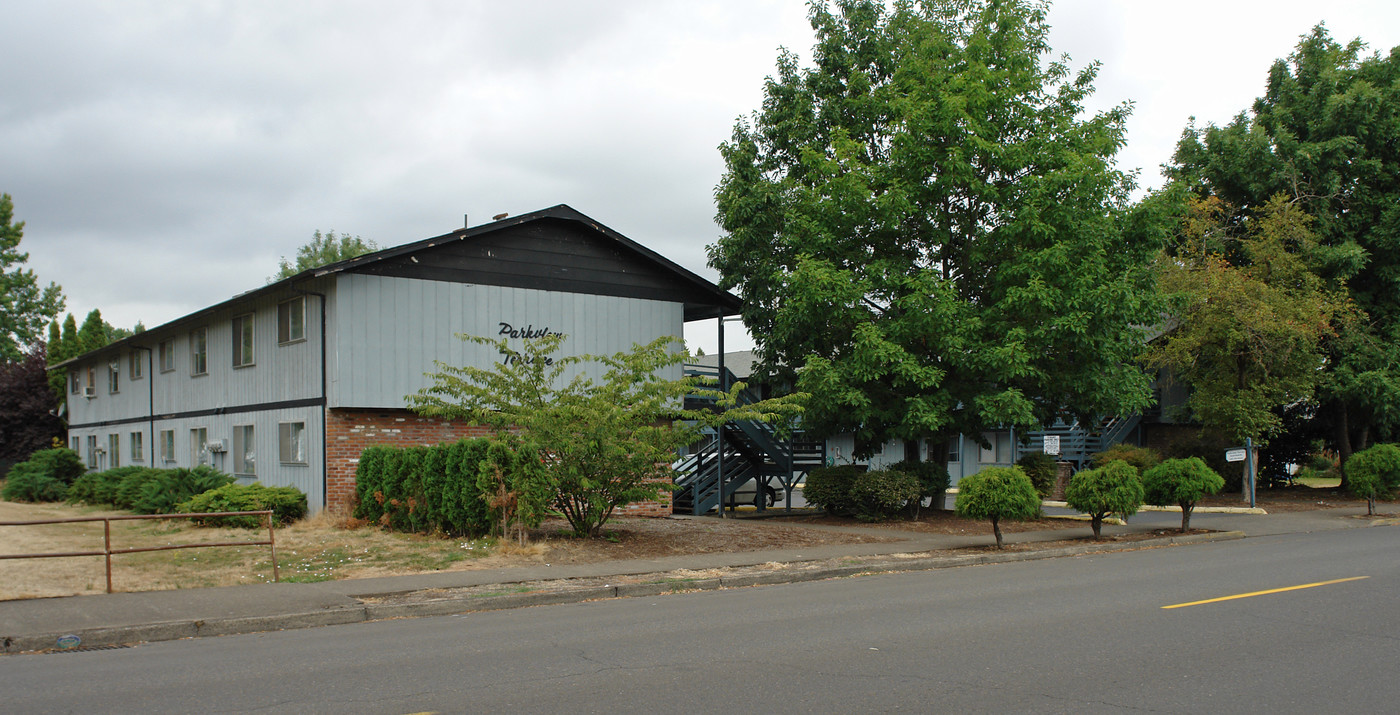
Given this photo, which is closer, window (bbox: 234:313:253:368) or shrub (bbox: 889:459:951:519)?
shrub (bbox: 889:459:951:519)

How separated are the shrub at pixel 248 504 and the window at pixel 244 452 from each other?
Answer: 2624mm

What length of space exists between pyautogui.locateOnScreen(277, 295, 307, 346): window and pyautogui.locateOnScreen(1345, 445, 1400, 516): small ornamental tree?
24048 millimetres

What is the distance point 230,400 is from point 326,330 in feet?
19.1

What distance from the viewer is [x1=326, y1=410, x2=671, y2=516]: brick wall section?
20.0 metres

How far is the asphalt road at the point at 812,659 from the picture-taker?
645 centimetres

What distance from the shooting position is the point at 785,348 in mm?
22578

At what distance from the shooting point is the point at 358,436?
20.3 meters

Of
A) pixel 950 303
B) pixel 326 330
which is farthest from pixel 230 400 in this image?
pixel 950 303

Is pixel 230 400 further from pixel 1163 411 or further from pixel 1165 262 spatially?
pixel 1163 411

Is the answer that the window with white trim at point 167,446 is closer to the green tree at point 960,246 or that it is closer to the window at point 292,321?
the window at point 292,321

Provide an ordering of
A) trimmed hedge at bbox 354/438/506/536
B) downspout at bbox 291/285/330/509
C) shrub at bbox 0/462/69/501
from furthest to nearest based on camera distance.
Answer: shrub at bbox 0/462/69/501
downspout at bbox 291/285/330/509
trimmed hedge at bbox 354/438/506/536

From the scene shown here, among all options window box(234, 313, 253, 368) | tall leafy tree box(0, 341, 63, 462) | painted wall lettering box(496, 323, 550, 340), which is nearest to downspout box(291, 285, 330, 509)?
painted wall lettering box(496, 323, 550, 340)

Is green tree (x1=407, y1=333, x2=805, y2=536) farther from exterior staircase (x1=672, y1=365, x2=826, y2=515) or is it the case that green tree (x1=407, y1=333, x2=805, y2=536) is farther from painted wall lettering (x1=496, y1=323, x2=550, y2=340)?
exterior staircase (x1=672, y1=365, x2=826, y2=515)

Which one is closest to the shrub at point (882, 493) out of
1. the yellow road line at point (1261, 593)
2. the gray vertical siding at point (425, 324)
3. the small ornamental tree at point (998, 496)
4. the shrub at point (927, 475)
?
the shrub at point (927, 475)
